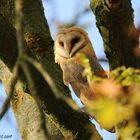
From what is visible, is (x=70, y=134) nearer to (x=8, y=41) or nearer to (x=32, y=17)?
(x=8, y=41)

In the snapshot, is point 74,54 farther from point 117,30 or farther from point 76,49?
point 117,30

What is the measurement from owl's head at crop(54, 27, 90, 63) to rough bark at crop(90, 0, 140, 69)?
6.79 feet

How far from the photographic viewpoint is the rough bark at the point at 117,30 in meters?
2.33

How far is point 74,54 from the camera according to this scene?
4.60m

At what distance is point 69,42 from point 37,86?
1840 millimetres

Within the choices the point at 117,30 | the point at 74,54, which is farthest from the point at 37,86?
the point at 74,54

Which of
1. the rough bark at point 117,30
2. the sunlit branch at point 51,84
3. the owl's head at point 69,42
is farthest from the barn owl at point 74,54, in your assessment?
the sunlit branch at point 51,84

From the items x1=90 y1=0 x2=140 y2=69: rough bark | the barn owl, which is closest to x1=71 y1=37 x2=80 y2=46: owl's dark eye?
the barn owl

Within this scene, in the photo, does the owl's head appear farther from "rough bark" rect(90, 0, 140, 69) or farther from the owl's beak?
"rough bark" rect(90, 0, 140, 69)

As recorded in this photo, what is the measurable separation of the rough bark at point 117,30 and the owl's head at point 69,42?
207 cm

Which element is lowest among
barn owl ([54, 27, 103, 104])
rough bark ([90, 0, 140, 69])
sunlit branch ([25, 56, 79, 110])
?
barn owl ([54, 27, 103, 104])

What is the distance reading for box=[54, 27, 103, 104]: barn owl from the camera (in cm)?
454

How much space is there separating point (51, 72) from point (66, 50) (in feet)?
3.18

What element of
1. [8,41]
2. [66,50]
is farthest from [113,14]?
[66,50]
